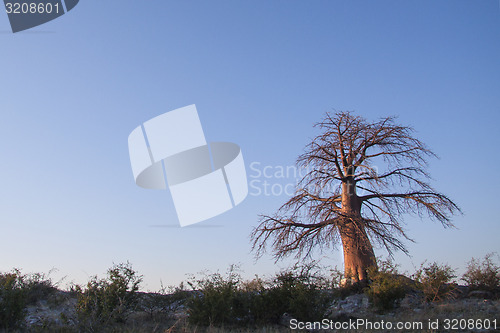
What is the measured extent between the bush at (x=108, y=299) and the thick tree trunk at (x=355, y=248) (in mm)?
9166

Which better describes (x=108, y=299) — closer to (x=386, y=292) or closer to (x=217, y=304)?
(x=217, y=304)

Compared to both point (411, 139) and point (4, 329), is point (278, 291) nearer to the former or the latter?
point (4, 329)

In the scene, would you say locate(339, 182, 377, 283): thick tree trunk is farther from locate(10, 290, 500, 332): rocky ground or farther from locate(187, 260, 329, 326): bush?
locate(187, 260, 329, 326): bush

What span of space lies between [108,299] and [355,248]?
10.6 meters

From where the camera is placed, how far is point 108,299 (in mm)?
12281

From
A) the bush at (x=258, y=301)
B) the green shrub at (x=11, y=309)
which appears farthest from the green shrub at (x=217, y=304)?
the green shrub at (x=11, y=309)

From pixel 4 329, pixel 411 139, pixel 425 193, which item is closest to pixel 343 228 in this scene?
pixel 425 193

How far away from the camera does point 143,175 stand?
671 inches

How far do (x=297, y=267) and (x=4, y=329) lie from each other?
27.9ft

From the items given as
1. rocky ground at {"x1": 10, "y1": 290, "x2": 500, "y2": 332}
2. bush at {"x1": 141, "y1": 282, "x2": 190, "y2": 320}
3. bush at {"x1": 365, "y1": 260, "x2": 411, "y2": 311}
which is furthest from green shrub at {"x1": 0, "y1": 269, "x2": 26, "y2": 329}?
bush at {"x1": 365, "y1": 260, "x2": 411, "y2": 311}

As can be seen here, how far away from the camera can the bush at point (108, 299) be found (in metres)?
10.5

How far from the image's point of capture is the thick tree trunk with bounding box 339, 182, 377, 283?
17688 mm

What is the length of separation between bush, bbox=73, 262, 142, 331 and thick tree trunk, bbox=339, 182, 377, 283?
9.17m

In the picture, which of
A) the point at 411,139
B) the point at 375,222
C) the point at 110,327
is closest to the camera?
the point at 110,327
